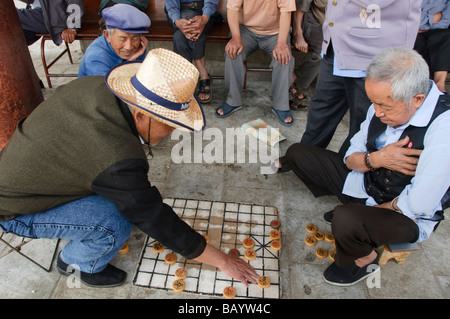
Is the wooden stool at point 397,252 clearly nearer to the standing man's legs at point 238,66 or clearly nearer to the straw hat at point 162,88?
the straw hat at point 162,88

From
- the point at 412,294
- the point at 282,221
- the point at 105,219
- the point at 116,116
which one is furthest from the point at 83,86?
the point at 412,294

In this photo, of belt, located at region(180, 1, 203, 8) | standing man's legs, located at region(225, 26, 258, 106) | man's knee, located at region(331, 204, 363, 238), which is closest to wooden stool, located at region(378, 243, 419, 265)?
man's knee, located at region(331, 204, 363, 238)

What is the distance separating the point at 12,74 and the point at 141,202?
1823 millimetres

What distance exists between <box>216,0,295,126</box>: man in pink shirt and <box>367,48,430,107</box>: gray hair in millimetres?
2003

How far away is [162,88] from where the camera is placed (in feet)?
5.20

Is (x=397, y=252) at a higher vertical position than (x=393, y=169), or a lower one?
lower

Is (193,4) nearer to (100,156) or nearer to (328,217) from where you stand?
(328,217)

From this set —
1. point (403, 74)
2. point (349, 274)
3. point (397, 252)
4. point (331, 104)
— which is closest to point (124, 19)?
point (331, 104)

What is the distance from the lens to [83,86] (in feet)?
5.76

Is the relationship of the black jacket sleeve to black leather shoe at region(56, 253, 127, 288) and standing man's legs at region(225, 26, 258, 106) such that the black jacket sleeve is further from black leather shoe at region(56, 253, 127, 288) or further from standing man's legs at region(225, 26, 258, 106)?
standing man's legs at region(225, 26, 258, 106)

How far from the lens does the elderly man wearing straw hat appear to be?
153 centimetres
